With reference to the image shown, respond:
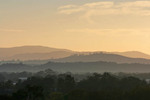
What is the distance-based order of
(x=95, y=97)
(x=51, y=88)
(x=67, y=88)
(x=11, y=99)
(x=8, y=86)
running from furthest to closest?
(x=8, y=86)
(x=51, y=88)
(x=67, y=88)
(x=95, y=97)
(x=11, y=99)

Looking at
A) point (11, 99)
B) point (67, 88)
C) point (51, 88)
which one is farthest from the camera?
point (51, 88)

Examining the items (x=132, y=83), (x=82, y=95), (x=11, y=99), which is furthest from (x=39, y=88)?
(x=132, y=83)

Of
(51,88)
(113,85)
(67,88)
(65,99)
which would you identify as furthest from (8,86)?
(65,99)

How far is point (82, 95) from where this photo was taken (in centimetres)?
6200

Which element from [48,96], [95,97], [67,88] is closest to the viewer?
[95,97]

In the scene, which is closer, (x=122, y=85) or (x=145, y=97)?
(x=145, y=97)

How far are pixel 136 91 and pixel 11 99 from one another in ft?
59.8

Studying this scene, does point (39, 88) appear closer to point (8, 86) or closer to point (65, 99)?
point (65, 99)

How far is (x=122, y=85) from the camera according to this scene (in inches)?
3083

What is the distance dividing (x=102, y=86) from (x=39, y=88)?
23.5 meters

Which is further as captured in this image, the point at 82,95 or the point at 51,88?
the point at 51,88

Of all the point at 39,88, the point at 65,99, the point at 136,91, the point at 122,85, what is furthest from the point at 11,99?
the point at 122,85

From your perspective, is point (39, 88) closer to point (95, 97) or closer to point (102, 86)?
point (95, 97)

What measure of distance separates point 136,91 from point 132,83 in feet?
58.9
